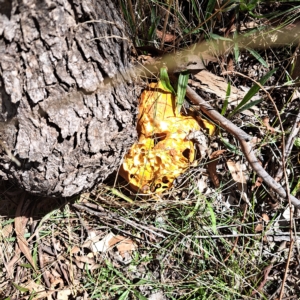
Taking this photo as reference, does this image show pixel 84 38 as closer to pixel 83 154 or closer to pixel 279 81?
pixel 83 154

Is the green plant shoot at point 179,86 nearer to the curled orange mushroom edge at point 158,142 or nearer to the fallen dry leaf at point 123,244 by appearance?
the curled orange mushroom edge at point 158,142

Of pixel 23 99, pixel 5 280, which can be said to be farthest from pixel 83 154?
pixel 5 280

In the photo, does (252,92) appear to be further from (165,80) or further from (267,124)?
(165,80)

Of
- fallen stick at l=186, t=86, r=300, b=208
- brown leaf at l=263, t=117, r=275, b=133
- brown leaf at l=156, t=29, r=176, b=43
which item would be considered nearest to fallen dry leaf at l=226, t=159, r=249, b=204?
fallen stick at l=186, t=86, r=300, b=208

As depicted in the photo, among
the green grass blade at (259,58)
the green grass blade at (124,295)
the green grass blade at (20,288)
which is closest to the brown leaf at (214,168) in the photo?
the green grass blade at (259,58)

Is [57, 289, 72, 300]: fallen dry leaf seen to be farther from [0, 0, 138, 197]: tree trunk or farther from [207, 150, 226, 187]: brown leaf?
[207, 150, 226, 187]: brown leaf

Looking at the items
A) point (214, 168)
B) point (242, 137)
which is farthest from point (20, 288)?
point (242, 137)
